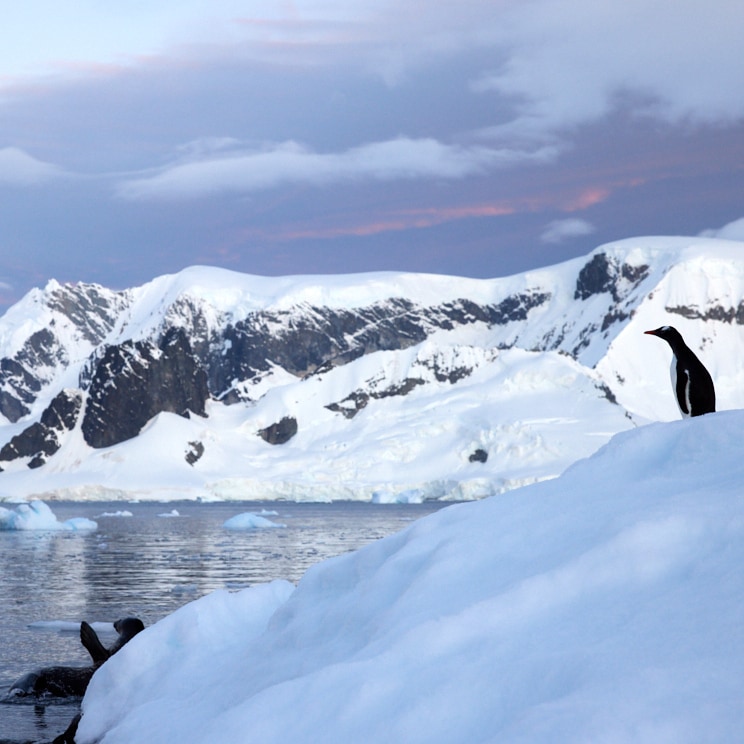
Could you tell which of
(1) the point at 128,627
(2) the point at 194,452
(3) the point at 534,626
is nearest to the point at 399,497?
(2) the point at 194,452

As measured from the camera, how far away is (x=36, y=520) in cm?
7294

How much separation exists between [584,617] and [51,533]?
6627 cm

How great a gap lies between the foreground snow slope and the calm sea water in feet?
18.3

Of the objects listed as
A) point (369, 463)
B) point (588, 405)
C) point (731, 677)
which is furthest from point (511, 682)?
point (588, 405)

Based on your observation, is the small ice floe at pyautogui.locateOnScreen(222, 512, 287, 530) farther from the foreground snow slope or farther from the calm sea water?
the foreground snow slope

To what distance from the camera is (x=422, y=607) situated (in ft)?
21.4

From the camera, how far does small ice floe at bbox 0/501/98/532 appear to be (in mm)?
72125

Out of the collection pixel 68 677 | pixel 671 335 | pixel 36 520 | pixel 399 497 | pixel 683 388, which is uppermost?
pixel 671 335

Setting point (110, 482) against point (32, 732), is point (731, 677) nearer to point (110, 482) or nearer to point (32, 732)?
point (32, 732)

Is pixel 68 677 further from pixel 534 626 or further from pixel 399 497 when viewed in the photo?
pixel 399 497

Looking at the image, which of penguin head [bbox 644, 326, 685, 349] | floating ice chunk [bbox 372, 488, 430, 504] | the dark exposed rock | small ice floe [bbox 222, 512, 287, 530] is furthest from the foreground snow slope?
the dark exposed rock

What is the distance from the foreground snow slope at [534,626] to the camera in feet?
15.7

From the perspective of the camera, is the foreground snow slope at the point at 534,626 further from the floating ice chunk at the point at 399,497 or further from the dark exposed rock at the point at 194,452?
the dark exposed rock at the point at 194,452

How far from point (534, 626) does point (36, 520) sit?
72.3m
